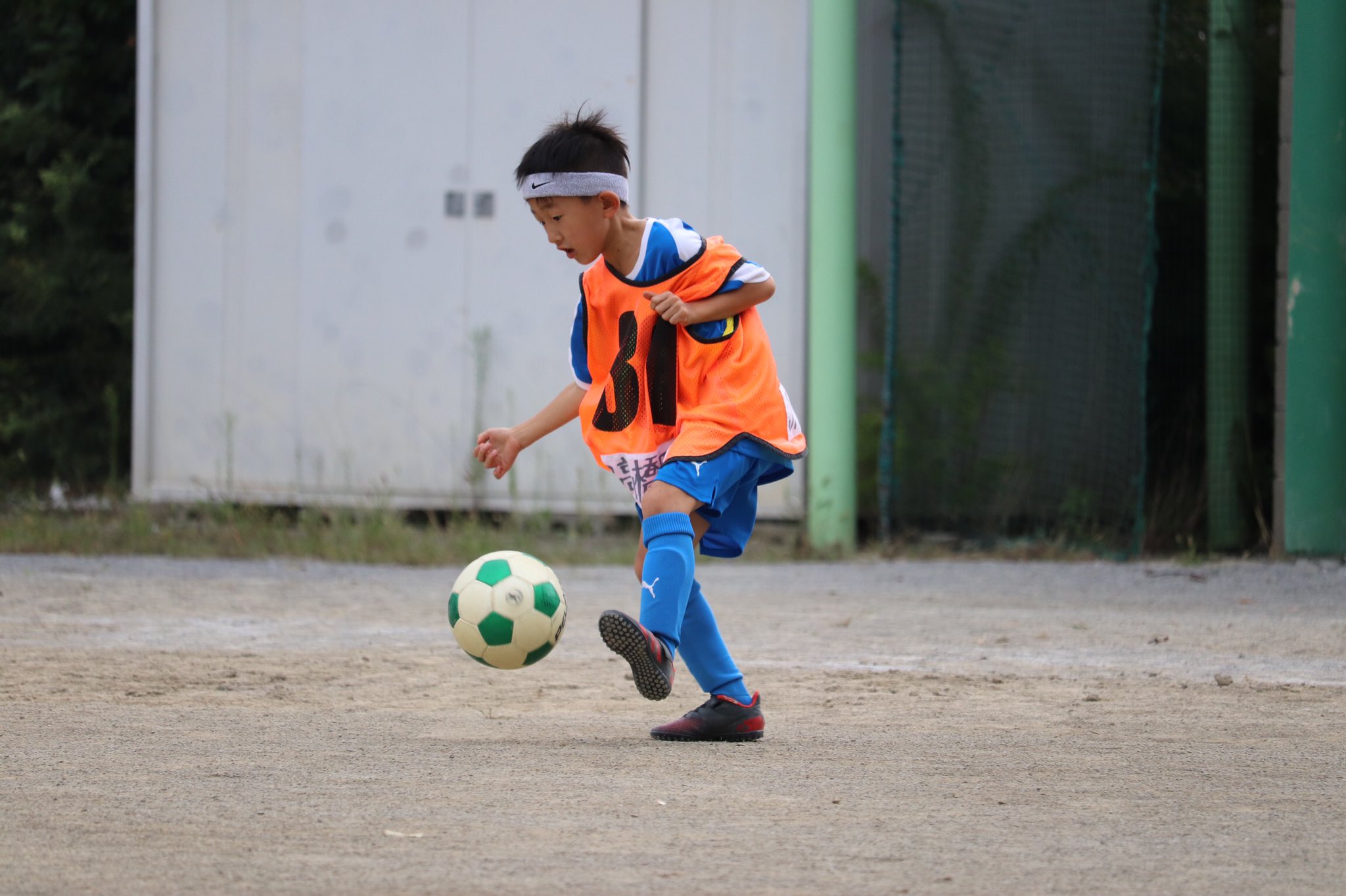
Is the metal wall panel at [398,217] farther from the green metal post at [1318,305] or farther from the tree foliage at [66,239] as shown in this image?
the green metal post at [1318,305]

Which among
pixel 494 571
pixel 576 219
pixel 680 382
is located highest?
pixel 576 219

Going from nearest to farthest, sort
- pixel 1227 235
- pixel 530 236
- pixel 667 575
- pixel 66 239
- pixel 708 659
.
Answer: pixel 667 575
pixel 708 659
pixel 1227 235
pixel 530 236
pixel 66 239

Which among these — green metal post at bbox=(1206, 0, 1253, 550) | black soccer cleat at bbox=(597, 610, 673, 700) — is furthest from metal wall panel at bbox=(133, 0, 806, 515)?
black soccer cleat at bbox=(597, 610, 673, 700)

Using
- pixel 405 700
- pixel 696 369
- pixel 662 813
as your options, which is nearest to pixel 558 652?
pixel 405 700

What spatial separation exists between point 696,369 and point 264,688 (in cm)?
175

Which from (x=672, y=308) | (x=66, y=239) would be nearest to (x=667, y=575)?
(x=672, y=308)

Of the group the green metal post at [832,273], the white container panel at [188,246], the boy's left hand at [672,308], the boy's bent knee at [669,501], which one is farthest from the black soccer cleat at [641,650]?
the white container panel at [188,246]

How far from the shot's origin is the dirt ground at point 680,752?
2.62 metres

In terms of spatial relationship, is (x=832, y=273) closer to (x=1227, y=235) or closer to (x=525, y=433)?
(x=1227, y=235)

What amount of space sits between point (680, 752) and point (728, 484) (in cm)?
66

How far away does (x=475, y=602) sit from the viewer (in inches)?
147

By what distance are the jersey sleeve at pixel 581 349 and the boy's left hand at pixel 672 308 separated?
354 millimetres

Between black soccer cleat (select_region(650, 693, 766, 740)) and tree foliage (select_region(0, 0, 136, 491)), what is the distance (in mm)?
6642

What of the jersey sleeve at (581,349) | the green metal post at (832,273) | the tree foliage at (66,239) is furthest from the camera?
the tree foliage at (66,239)
